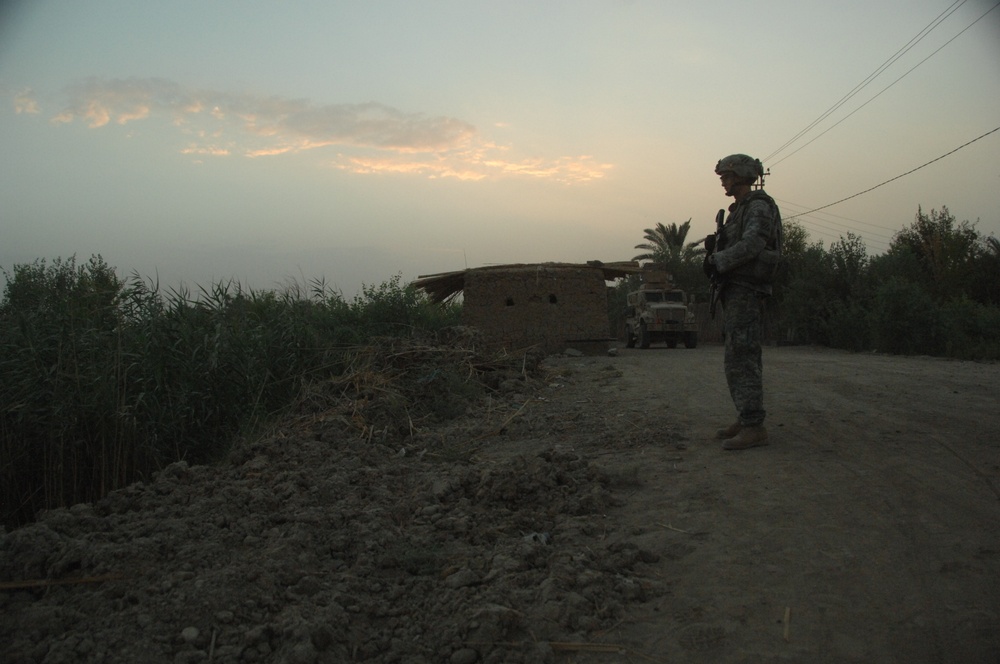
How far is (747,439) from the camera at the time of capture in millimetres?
4582

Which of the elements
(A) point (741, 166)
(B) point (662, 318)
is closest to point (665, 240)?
(B) point (662, 318)

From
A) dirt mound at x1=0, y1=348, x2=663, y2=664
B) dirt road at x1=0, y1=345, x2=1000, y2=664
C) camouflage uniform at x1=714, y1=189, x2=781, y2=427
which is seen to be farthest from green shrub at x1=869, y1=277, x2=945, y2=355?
dirt mound at x1=0, y1=348, x2=663, y2=664

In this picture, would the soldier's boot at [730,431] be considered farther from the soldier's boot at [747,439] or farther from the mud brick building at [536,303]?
the mud brick building at [536,303]

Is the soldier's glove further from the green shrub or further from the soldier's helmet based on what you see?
the green shrub

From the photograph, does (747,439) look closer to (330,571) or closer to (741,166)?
(741,166)

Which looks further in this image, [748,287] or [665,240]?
[665,240]

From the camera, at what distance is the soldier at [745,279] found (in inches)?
181

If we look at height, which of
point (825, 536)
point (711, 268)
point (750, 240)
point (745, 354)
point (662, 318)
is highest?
point (750, 240)

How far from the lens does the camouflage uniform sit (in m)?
4.60

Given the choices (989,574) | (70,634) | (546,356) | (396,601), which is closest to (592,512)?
(396,601)

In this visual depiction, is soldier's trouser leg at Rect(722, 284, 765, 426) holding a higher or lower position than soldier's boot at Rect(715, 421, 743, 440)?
higher

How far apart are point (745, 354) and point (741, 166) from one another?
4.00ft

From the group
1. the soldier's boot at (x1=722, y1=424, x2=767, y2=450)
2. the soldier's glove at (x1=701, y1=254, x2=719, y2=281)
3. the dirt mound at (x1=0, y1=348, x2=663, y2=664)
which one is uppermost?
the soldier's glove at (x1=701, y1=254, x2=719, y2=281)

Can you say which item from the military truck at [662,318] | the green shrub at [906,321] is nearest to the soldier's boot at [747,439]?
the green shrub at [906,321]
